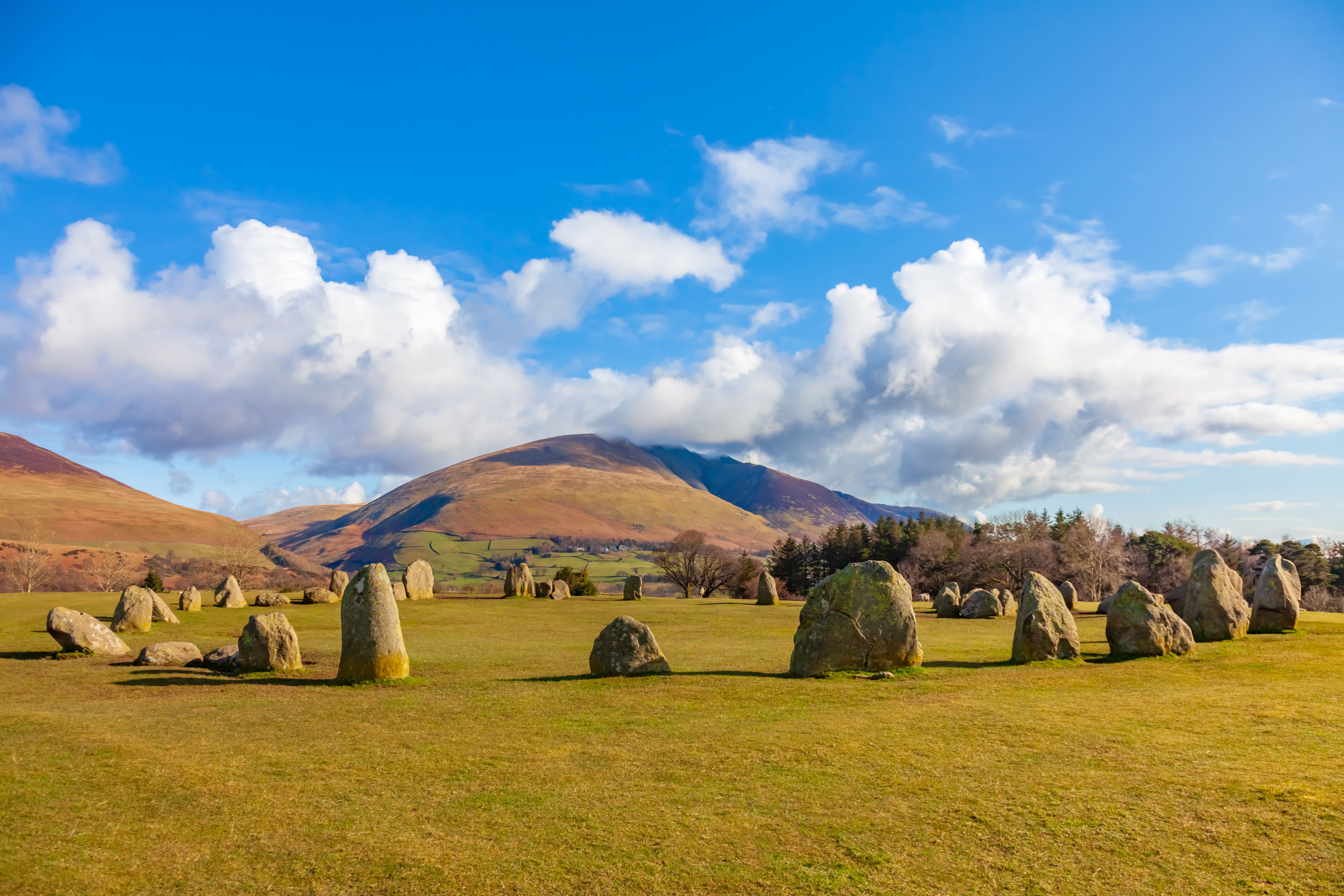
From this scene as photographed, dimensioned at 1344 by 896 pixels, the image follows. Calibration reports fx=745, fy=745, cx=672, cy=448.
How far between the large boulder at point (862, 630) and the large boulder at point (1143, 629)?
5773 mm

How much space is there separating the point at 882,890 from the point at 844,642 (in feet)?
39.7

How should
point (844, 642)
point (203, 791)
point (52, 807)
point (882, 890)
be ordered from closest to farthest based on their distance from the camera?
point (882, 890)
point (52, 807)
point (203, 791)
point (844, 642)

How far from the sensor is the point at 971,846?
7262 mm

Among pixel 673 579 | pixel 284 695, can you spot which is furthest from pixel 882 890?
pixel 673 579

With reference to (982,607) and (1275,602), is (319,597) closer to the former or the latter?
(982,607)

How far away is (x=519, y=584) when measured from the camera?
5241cm

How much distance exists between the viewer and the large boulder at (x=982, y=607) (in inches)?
1513

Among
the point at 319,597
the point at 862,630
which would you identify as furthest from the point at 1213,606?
the point at 319,597

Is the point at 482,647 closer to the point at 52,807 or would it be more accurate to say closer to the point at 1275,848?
the point at 52,807

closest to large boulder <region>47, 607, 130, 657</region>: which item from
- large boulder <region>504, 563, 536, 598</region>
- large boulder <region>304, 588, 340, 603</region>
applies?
large boulder <region>304, 588, 340, 603</region>

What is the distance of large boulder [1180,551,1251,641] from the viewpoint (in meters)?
22.7

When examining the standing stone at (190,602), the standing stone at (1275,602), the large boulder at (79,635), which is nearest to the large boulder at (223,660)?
the large boulder at (79,635)

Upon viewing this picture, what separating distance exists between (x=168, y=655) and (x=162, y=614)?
11.4 meters

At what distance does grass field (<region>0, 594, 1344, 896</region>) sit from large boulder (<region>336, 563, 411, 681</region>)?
34.1 inches
